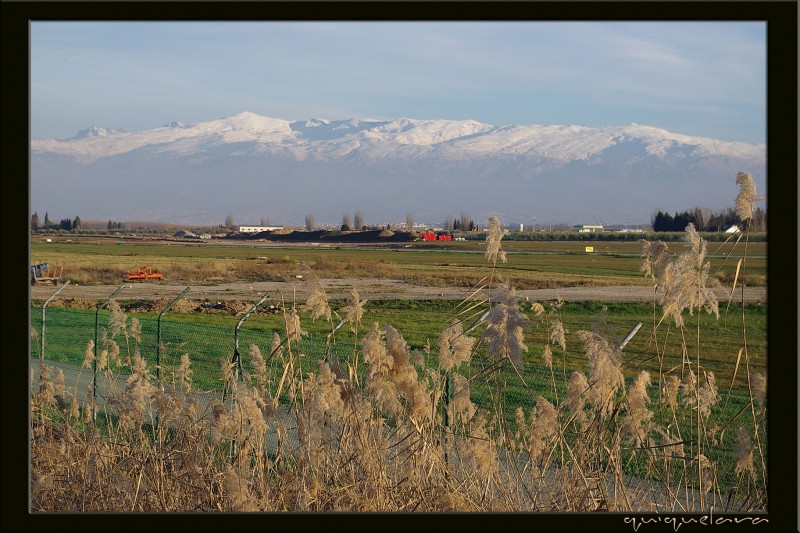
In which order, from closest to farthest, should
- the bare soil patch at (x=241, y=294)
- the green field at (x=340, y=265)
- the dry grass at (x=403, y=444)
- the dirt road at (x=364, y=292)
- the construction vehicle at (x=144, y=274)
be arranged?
the dry grass at (x=403, y=444), the bare soil patch at (x=241, y=294), the dirt road at (x=364, y=292), the construction vehicle at (x=144, y=274), the green field at (x=340, y=265)

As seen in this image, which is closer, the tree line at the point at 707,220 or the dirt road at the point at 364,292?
the tree line at the point at 707,220

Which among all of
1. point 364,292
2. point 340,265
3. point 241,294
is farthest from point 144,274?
point 364,292

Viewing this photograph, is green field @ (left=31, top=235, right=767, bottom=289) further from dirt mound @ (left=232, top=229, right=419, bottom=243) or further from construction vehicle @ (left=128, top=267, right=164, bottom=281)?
dirt mound @ (left=232, top=229, right=419, bottom=243)

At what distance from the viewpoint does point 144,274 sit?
42781mm

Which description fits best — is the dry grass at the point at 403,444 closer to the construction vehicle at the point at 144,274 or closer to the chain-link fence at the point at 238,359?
the chain-link fence at the point at 238,359

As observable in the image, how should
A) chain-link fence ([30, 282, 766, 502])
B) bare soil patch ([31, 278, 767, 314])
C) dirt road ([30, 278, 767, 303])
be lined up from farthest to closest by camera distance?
dirt road ([30, 278, 767, 303]), bare soil patch ([31, 278, 767, 314]), chain-link fence ([30, 282, 766, 502])

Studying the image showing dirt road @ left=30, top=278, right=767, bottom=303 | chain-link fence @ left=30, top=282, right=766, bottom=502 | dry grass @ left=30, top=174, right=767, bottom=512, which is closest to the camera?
dry grass @ left=30, top=174, right=767, bottom=512

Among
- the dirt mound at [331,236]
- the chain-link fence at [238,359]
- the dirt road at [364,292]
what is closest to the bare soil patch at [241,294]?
the dirt road at [364,292]

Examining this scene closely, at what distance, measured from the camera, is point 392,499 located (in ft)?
13.3

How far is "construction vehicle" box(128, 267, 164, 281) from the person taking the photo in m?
42.4

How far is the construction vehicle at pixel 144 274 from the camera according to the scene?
4244 centimetres
